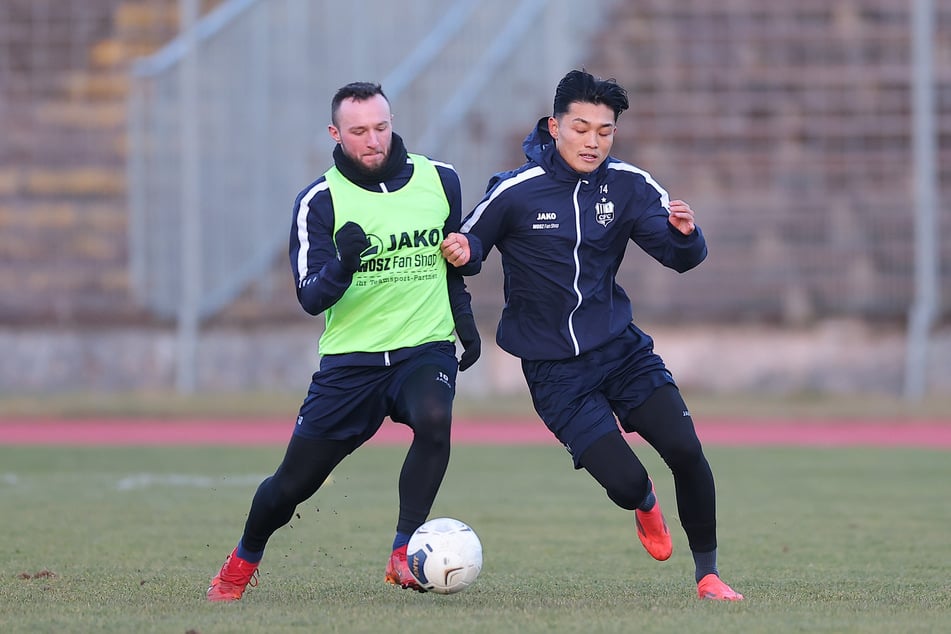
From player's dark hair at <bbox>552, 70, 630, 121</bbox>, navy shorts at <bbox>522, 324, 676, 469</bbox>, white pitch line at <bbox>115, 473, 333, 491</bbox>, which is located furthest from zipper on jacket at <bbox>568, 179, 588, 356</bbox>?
white pitch line at <bbox>115, 473, 333, 491</bbox>

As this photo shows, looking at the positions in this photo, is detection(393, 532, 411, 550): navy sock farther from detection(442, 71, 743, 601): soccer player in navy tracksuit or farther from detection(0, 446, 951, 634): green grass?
detection(442, 71, 743, 601): soccer player in navy tracksuit

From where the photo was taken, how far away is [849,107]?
789 inches

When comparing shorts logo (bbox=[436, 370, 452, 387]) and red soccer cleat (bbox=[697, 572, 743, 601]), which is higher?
shorts logo (bbox=[436, 370, 452, 387])

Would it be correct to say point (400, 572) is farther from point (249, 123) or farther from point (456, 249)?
point (249, 123)

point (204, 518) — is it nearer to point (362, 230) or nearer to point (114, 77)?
point (362, 230)

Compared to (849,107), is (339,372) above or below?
below

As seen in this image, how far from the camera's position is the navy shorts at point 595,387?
6551 millimetres

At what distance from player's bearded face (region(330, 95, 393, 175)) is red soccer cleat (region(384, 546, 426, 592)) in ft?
4.73

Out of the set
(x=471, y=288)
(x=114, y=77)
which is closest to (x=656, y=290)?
(x=471, y=288)

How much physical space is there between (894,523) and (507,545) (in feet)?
7.39

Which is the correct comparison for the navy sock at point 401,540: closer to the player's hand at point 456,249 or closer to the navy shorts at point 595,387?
the navy shorts at point 595,387

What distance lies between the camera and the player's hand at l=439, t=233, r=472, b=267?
641 cm

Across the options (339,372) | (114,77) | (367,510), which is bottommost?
(367,510)

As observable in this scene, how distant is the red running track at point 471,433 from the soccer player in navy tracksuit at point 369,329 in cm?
860
